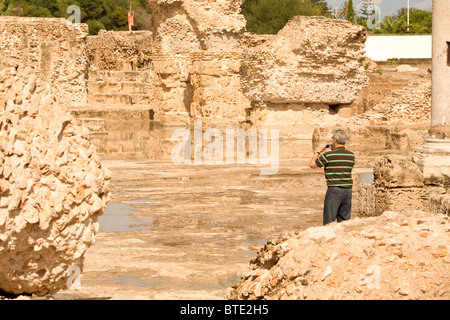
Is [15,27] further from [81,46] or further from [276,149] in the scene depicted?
[276,149]

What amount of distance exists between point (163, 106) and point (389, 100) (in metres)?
5.33

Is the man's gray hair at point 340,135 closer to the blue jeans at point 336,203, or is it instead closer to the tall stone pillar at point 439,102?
the blue jeans at point 336,203

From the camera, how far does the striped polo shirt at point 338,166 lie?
6.43m

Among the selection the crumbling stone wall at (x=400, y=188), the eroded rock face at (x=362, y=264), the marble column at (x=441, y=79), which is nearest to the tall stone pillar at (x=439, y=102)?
the marble column at (x=441, y=79)

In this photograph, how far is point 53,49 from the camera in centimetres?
2381

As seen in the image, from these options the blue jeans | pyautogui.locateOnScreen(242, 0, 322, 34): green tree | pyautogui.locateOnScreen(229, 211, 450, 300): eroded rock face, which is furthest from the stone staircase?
pyautogui.locateOnScreen(229, 211, 450, 300): eroded rock face

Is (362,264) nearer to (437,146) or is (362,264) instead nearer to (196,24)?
(437,146)

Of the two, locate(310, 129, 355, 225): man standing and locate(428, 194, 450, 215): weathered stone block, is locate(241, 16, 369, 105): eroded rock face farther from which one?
locate(310, 129, 355, 225): man standing

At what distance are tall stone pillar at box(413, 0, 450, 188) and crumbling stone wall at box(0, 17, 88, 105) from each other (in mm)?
15940

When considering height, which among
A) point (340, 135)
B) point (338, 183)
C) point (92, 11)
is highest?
point (92, 11)

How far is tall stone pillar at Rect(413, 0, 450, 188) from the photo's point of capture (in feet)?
A: 29.8

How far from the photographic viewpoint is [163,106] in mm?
18141

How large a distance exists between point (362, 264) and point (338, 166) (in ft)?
8.14

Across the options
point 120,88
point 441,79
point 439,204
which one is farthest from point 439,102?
point 120,88
